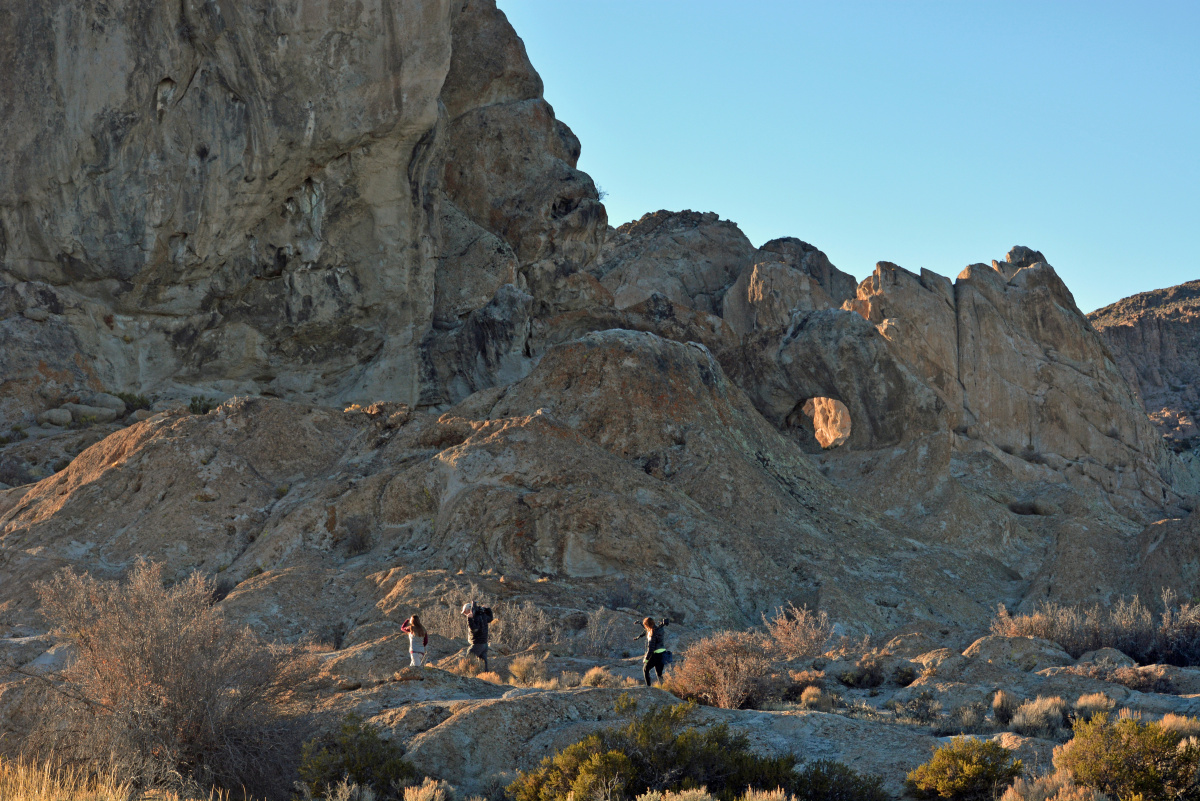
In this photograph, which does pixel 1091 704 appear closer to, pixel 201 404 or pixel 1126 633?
pixel 1126 633

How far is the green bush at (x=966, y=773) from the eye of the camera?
8.16m

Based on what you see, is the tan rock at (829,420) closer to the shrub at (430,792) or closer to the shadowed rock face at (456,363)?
the shadowed rock face at (456,363)

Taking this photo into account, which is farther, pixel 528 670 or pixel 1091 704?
pixel 528 670

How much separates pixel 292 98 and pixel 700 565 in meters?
25.6

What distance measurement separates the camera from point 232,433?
1012 inches

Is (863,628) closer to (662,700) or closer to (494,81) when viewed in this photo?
(662,700)

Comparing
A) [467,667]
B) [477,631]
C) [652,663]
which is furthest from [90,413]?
[652,663]

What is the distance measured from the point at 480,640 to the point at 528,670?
2.33 ft

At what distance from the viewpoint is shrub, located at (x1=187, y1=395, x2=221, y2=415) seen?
35969mm

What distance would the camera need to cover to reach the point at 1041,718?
416 inches

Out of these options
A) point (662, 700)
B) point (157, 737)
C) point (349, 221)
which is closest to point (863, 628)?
point (662, 700)

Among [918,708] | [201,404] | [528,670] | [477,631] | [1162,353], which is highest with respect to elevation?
[1162,353]

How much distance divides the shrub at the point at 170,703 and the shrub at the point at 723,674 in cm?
452

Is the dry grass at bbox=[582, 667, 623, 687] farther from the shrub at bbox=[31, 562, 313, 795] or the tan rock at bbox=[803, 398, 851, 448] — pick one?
the tan rock at bbox=[803, 398, 851, 448]
